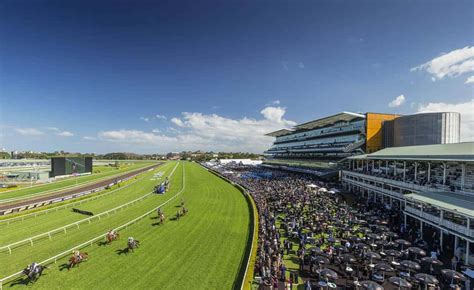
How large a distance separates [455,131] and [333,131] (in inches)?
900

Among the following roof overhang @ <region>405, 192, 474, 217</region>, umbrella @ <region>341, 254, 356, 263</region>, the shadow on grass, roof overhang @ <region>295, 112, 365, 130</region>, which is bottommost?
the shadow on grass

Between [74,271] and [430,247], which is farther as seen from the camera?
[430,247]

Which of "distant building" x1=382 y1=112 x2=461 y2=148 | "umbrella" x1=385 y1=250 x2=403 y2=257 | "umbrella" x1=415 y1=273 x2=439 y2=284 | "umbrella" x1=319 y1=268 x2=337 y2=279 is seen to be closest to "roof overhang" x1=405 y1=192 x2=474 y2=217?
"umbrella" x1=385 y1=250 x2=403 y2=257

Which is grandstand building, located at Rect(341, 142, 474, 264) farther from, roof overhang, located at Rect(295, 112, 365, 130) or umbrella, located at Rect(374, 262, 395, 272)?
roof overhang, located at Rect(295, 112, 365, 130)

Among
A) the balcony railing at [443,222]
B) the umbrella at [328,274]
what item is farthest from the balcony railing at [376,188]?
the umbrella at [328,274]

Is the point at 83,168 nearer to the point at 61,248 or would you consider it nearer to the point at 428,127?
the point at 61,248

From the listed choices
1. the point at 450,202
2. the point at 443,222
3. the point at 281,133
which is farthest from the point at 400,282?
the point at 281,133

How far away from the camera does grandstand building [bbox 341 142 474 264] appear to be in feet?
47.8

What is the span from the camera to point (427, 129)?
1827 inches

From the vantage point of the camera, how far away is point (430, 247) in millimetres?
16250

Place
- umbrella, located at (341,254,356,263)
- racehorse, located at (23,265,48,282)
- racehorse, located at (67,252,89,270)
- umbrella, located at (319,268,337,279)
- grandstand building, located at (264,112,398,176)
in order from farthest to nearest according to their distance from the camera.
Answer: grandstand building, located at (264,112,398,176), racehorse, located at (67,252,89,270), umbrella, located at (341,254,356,263), racehorse, located at (23,265,48,282), umbrella, located at (319,268,337,279)

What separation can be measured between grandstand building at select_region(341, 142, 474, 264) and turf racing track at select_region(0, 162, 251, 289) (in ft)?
43.0

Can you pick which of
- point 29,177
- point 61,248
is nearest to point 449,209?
point 61,248

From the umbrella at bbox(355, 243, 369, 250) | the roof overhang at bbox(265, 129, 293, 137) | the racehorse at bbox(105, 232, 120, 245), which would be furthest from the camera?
the roof overhang at bbox(265, 129, 293, 137)
